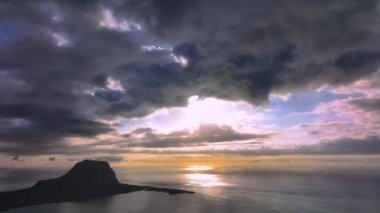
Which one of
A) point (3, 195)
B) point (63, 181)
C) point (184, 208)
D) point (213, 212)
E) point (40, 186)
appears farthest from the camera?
point (63, 181)

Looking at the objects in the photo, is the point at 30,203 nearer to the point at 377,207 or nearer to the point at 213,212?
the point at 213,212

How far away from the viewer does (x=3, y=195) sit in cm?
14012

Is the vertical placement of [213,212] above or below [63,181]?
below

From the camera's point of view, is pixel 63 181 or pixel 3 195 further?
pixel 63 181

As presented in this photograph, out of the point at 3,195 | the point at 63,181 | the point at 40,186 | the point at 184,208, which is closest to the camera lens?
the point at 184,208

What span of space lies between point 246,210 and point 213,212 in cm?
1594

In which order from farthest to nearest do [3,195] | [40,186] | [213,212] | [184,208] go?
1. [40,186]
2. [3,195]
3. [184,208]
4. [213,212]

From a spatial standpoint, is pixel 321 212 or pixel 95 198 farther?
pixel 95 198

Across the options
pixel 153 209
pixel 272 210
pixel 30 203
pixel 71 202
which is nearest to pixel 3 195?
pixel 30 203

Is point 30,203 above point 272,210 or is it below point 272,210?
above

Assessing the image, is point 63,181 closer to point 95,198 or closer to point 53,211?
point 95,198

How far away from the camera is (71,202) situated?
148 m

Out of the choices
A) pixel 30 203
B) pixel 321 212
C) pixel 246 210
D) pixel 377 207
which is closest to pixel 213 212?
pixel 246 210

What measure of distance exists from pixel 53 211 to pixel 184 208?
5606 cm
